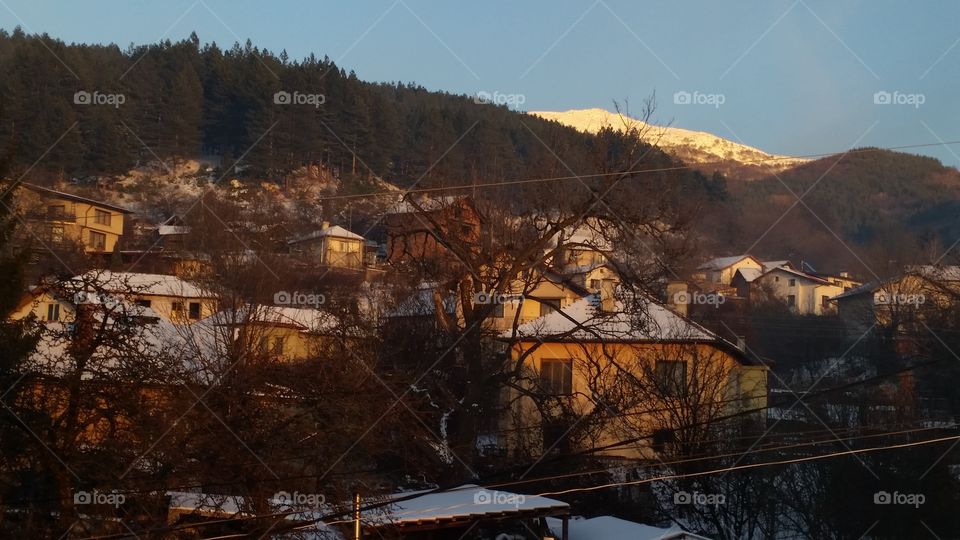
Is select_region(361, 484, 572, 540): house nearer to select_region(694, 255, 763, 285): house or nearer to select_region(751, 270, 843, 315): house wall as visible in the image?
select_region(751, 270, 843, 315): house wall

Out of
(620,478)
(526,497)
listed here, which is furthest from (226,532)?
(620,478)

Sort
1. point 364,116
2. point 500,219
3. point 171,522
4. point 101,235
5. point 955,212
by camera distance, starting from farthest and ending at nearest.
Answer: point 364,116 → point 101,235 → point 955,212 → point 500,219 → point 171,522

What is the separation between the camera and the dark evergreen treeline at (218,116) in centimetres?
6981

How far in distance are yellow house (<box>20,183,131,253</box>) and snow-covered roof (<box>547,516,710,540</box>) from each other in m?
39.7

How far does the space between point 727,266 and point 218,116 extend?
191 ft

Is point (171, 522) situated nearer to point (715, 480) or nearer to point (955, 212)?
point (715, 480)

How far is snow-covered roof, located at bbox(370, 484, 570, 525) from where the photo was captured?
54.6 ft

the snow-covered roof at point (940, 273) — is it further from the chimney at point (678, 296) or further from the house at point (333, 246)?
the house at point (333, 246)

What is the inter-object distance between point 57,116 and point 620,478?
200ft

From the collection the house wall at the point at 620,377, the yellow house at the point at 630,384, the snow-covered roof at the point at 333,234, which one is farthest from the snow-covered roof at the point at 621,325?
the snow-covered roof at the point at 333,234

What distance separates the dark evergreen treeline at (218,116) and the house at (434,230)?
1972 cm

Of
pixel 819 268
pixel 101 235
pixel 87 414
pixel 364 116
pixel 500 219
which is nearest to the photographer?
pixel 87 414

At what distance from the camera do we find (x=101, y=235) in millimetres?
67688

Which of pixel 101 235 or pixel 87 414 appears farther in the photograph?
pixel 101 235
